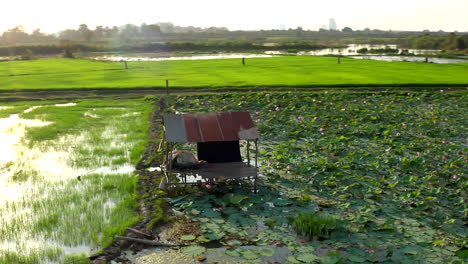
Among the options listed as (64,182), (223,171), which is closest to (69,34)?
(64,182)

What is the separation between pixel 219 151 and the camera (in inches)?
404

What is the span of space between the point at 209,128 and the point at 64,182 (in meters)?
3.68

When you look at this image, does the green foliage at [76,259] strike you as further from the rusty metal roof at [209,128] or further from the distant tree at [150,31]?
the distant tree at [150,31]

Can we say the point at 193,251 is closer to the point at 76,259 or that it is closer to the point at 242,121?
the point at 76,259

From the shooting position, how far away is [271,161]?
11227 mm

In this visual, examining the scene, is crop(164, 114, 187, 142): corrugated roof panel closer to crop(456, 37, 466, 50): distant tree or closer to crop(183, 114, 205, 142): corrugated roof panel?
crop(183, 114, 205, 142): corrugated roof panel

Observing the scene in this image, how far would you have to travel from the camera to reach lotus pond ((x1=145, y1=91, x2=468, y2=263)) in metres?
6.63

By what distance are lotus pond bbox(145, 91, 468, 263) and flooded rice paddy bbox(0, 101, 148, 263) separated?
4.56ft

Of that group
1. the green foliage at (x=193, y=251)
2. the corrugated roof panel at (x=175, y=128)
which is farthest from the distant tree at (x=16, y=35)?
the green foliage at (x=193, y=251)

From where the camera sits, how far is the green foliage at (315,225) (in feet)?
23.2

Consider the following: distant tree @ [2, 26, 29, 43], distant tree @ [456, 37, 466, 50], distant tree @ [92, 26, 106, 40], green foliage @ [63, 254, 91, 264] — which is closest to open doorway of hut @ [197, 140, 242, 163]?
green foliage @ [63, 254, 91, 264]

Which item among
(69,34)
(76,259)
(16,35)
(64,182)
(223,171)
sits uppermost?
(69,34)

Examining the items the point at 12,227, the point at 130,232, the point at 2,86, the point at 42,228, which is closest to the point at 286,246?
the point at 130,232

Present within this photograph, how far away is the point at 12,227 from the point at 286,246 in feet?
15.7
